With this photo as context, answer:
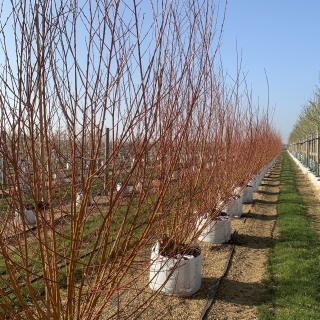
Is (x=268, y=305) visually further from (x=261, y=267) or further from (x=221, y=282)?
(x=261, y=267)

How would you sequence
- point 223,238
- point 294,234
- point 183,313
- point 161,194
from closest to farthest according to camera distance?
1. point 161,194
2. point 183,313
3. point 223,238
4. point 294,234

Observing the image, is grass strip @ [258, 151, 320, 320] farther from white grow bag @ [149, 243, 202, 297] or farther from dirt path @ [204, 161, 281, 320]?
white grow bag @ [149, 243, 202, 297]

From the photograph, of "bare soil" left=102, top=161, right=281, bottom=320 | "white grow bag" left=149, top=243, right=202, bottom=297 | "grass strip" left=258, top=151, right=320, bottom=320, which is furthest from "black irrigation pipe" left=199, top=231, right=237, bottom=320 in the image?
"grass strip" left=258, top=151, right=320, bottom=320

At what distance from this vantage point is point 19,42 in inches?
55.4

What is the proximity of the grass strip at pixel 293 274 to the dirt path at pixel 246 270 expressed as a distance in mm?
109

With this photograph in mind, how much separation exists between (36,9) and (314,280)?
3481 mm

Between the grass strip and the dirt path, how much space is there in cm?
11

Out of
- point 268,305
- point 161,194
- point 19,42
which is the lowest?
point 268,305

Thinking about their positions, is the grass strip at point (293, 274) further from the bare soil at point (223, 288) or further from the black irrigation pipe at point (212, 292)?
the black irrigation pipe at point (212, 292)

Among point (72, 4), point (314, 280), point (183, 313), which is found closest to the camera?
point (72, 4)

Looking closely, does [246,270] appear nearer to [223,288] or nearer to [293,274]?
[293,274]

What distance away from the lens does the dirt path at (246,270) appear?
119 inches

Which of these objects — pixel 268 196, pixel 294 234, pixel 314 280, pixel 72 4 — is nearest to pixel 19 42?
pixel 72 4

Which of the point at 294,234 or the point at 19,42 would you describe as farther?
the point at 294,234
